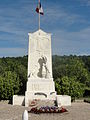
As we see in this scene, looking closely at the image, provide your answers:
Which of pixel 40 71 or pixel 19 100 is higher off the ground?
pixel 40 71

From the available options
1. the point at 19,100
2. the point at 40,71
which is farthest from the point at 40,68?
the point at 19,100

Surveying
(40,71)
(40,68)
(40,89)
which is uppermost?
(40,68)

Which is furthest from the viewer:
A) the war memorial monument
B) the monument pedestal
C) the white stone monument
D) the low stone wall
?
the white stone monument

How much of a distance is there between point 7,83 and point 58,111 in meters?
12.5

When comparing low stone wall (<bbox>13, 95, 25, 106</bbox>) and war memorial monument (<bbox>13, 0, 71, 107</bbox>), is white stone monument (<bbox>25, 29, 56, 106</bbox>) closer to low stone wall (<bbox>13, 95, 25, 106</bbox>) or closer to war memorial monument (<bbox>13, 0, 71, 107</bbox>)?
war memorial monument (<bbox>13, 0, 71, 107</bbox>)

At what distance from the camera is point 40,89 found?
2409 cm

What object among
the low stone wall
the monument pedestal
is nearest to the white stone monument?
the monument pedestal

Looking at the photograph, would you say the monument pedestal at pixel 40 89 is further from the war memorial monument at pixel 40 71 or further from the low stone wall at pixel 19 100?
the low stone wall at pixel 19 100

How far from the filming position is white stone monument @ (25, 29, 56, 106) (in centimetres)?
2382

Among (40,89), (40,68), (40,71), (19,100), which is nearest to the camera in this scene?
(19,100)

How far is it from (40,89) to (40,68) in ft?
8.76

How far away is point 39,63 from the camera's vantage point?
25.8 m

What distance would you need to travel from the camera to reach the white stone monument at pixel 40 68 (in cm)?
2382

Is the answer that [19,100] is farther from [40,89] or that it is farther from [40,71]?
[40,71]
